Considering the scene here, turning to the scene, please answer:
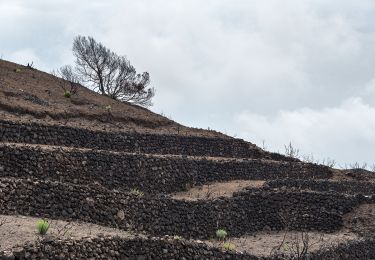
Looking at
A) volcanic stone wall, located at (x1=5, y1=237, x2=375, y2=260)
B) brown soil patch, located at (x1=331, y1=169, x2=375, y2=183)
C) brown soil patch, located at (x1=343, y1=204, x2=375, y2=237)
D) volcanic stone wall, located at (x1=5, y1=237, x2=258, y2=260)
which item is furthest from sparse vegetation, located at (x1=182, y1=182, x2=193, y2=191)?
brown soil patch, located at (x1=331, y1=169, x2=375, y2=183)

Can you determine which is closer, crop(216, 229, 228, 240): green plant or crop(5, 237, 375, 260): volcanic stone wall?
crop(5, 237, 375, 260): volcanic stone wall

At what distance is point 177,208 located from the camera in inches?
872

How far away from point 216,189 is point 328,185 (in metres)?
6.39

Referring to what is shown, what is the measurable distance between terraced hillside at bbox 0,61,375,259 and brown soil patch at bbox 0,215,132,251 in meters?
0.04

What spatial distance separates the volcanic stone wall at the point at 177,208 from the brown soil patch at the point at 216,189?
0.93 m

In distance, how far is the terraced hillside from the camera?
55.1 ft

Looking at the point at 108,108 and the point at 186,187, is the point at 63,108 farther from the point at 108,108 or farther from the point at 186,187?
the point at 186,187

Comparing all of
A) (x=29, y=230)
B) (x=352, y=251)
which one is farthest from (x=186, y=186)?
(x=29, y=230)

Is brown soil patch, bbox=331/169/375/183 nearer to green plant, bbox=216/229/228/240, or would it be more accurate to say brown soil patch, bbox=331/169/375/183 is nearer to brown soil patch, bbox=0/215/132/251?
green plant, bbox=216/229/228/240

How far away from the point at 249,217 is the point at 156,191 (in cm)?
379

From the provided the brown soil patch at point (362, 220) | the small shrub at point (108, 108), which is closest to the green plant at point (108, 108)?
the small shrub at point (108, 108)

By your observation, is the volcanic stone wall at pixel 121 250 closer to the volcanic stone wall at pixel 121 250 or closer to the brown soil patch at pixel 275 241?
the volcanic stone wall at pixel 121 250

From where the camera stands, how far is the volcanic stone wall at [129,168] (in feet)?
71.5

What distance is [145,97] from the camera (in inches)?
2024
